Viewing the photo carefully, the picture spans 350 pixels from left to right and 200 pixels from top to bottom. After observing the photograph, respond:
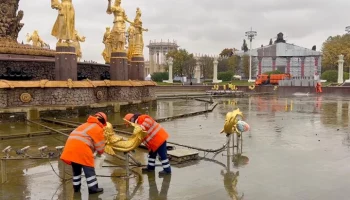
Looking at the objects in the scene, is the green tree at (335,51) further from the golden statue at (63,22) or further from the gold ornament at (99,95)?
the golden statue at (63,22)

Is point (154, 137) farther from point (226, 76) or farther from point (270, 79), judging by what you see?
point (226, 76)

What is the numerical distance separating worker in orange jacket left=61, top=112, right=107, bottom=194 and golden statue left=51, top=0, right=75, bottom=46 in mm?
9575

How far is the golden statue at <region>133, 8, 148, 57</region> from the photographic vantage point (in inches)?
823

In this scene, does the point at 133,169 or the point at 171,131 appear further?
the point at 171,131

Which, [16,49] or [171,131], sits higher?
[16,49]

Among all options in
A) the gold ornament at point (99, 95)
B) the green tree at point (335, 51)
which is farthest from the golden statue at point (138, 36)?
the green tree at point (335, 51)

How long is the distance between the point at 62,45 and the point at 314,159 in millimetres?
10373

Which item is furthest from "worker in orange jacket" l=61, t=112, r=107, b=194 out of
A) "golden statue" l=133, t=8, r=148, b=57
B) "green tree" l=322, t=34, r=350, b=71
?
"green tree" l=322, t=34, r=350, b=71

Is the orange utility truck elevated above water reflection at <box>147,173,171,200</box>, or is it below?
above

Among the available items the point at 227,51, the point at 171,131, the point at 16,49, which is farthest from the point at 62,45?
the point at 227,51

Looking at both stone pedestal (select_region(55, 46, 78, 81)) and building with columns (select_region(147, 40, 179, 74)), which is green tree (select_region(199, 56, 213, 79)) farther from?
stone pedestal (select_region(55, 46, 78, 81))

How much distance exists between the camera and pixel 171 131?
1135cm

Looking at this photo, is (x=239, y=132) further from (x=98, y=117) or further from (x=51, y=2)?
(x=51, y=2)

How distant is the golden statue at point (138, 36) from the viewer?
20.9 metres
